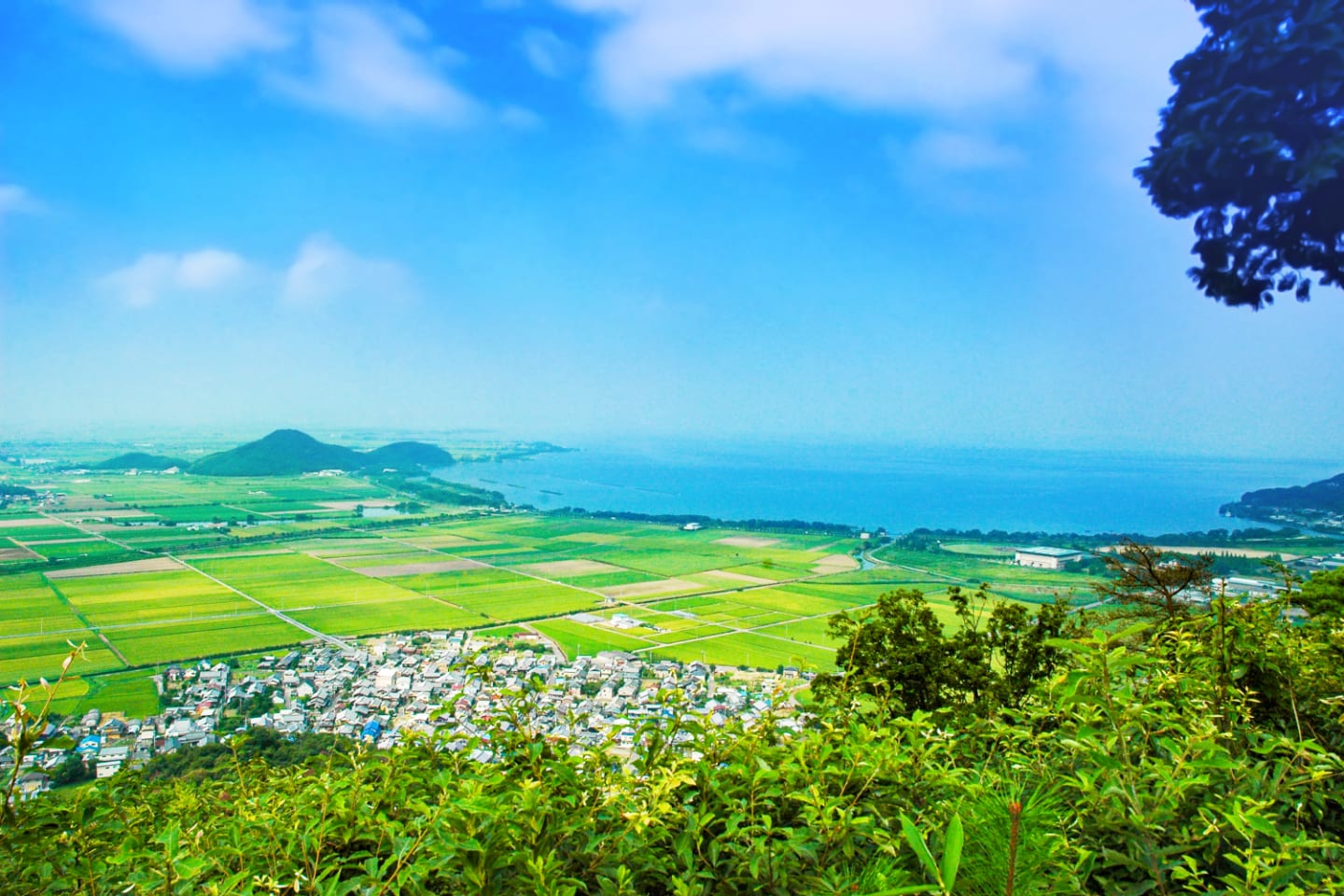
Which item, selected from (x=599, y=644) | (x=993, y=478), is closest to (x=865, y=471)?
(x=993, y=478)

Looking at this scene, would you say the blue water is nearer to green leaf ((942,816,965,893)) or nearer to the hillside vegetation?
the hillside vegetation

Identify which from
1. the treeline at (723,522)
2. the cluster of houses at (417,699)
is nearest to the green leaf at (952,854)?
the cluster of houses at (417,699)

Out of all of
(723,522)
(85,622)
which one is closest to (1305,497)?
(723,522)

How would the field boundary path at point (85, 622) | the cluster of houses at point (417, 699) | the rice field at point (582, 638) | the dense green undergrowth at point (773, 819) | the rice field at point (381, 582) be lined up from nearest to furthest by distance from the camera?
the dense green undergrowth at point (773, 819) < the cluster of houses at point (417, 699) < the field boundary path at point (85, 622) < the rice field at point (381, 582) < the rice field at point (582, 638)

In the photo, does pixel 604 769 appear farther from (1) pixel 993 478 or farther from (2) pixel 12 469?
(1) pixel 993 478

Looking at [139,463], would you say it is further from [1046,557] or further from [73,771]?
[1046,557]

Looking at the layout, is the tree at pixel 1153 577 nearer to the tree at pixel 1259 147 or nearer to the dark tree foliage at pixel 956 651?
the dark tree foliage at pixel 956 651
